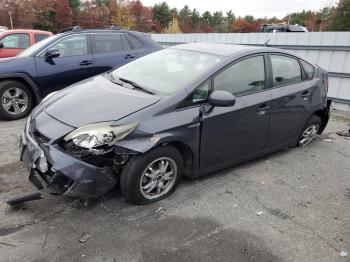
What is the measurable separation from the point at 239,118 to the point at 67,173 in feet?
6.61

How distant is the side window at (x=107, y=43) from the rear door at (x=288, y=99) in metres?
3.94

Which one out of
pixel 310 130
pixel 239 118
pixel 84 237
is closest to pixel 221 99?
pixel 239 118

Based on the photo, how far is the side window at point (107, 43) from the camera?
7035 mm

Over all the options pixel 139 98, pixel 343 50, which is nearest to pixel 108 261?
pixel 139 98

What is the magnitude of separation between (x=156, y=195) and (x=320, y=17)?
230 feet

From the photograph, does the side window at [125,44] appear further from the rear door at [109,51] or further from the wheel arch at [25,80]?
the wheel arch at [25,80]

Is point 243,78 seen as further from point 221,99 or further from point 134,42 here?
point 134,42

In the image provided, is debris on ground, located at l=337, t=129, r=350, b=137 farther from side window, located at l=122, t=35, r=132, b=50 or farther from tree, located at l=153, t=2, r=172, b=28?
tree, located at l=153, t=2, r=172, b=28

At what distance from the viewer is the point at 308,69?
4941 mm

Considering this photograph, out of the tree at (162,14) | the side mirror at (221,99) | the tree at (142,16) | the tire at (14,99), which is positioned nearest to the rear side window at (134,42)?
the tire at (14,99)

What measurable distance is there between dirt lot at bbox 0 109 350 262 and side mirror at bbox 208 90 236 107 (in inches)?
40.6

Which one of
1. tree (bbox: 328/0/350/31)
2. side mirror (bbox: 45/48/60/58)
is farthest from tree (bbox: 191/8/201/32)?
side mirror (bbox: 45/48/60/58)

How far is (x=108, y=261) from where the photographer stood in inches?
105

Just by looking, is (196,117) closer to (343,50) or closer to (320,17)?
(343,50)
